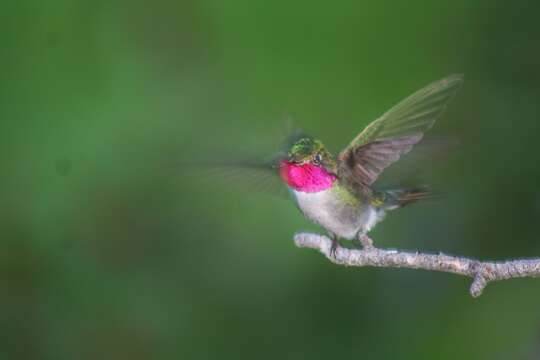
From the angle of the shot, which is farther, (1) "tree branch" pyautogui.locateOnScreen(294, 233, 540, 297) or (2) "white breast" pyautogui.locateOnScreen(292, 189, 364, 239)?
(2) "white breast" pyautogui.locateOnScreen(292, 189, 364, 239)

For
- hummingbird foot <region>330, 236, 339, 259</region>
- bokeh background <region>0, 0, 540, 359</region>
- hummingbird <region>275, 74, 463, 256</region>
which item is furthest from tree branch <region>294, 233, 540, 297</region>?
bokeh background <region>0, 0, 540, 359</region>

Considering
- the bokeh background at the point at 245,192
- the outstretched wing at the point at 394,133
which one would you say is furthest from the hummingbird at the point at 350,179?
the bokeh background at the point at 245,192

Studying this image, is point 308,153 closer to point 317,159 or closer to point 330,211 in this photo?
point 317,159

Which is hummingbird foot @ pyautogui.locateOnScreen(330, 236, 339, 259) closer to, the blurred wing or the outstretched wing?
the outstretched wing

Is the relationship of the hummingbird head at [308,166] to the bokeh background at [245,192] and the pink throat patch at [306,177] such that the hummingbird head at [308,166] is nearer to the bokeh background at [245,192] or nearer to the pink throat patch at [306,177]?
→ the pink throat patch at [306,177]

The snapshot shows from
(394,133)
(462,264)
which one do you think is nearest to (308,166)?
(394,133)

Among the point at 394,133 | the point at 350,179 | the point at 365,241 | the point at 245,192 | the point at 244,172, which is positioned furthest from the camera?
the point at 245,192

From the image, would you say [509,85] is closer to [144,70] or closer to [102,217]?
[144,70]

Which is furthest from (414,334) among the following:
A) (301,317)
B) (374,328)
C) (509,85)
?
(509,85)
